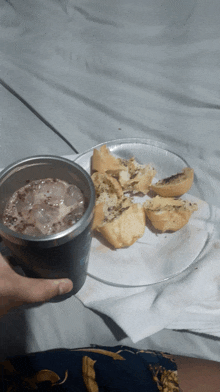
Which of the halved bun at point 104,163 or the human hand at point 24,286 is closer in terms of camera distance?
the human hand at point 24,286

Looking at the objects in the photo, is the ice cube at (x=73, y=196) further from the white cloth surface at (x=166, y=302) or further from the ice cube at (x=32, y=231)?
the white cloth surface at (x=166, y=302)

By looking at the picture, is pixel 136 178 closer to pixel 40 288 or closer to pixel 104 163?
pixel 104 163

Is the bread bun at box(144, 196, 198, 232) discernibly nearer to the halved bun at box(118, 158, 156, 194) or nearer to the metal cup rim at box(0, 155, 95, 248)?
the halved bun at box(118, 158, 156, 194)

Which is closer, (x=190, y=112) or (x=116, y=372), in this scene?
(x=116, y=372)

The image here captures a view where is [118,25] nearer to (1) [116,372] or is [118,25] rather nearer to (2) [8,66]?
(2) [8,66]

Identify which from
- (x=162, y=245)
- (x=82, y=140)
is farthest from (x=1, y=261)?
(x=82, y=140)

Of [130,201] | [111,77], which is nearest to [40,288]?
[130,201]

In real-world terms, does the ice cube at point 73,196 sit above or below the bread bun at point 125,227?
above

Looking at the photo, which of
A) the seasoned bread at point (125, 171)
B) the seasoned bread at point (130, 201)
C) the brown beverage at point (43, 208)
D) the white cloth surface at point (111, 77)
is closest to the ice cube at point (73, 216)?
the brown beverage at point (43, 208)
